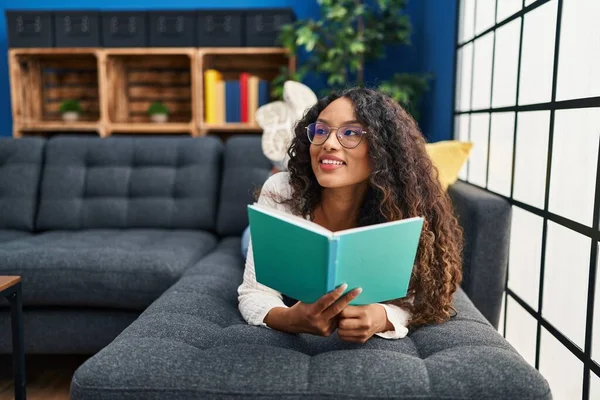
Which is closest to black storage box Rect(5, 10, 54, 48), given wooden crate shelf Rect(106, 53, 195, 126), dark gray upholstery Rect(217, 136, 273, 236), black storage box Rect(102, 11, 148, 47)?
black storage box Rect(102, 11, 148, 47)

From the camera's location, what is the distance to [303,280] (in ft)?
3.26

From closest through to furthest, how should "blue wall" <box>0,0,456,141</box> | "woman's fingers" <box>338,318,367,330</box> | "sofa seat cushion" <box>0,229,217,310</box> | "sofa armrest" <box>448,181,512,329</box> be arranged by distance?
"woman's fingers" <box>338,318,367,330</box> < "sofa armrest" <box>448,181,512,329</box> < "sofa seat cushion" <box>0,229,217,310</box> < "blue wall" <box>0,0,456,141</box>

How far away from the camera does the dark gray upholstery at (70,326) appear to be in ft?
6.12

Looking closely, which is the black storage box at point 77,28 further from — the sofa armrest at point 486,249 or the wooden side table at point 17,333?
the sofa armrest at point 486,249

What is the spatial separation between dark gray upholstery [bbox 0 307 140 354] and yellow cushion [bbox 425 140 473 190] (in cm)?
118

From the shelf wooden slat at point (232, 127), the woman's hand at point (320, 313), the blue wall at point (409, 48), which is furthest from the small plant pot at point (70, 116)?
the woman's hand at point (320, 313)

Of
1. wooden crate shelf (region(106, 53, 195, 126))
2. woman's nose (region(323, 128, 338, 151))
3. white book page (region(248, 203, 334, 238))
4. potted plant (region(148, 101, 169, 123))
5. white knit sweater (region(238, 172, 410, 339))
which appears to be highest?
wooden crate shelf (region(106, 53, 195, 126))

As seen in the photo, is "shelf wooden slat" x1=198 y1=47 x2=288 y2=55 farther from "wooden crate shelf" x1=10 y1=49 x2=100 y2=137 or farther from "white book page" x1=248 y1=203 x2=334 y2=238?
"white book page" x1=248 y1=203 x2=334 y2=238

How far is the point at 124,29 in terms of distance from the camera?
→ 3.47 metres

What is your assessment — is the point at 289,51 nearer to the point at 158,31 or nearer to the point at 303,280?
the point at 158,31

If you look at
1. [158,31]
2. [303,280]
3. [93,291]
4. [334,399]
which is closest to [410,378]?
[334,399]

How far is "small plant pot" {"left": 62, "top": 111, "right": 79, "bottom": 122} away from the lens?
367cm

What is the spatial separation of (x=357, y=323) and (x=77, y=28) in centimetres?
314

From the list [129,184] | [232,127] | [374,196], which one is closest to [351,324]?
[374,196]
